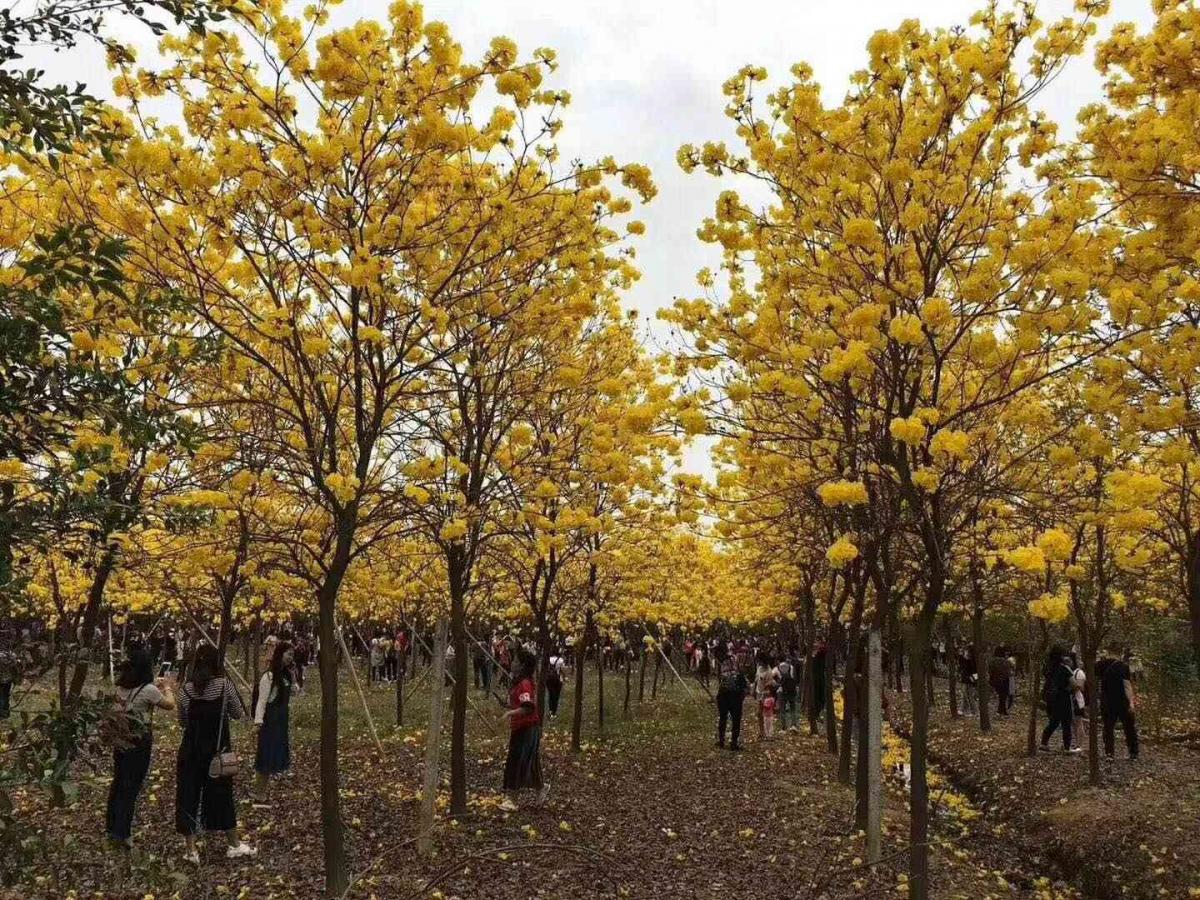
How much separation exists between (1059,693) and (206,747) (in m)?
12.7

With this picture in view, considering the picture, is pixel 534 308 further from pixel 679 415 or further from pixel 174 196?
pixel 174 196

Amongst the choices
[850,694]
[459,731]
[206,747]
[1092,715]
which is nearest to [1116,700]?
[1092,715]

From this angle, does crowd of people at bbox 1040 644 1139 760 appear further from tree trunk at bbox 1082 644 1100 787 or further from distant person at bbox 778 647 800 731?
distant person at bbox 778 647 800 731

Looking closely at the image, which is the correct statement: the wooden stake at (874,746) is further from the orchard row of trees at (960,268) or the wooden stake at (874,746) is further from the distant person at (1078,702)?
the distant person at (1078,702)

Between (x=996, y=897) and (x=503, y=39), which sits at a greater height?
(x=503, y=39)

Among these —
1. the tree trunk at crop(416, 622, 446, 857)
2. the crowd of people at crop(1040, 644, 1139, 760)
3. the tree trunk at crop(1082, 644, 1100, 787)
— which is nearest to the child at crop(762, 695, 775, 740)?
the crowd of people at crop(1040, 644, 1139, 760)

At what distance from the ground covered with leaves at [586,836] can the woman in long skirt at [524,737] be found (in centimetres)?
34

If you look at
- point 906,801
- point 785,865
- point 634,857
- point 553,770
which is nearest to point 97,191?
point 634,857

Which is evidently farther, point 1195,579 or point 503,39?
point 1195,579

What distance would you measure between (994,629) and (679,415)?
1073 inches

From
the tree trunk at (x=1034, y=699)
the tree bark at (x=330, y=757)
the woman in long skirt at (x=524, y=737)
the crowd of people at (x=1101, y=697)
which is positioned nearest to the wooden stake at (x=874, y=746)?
the woman in long skirt at (x=524, y=737)

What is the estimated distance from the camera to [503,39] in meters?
5.35

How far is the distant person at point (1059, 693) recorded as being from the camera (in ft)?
44.7

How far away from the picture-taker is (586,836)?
8.83 metres
